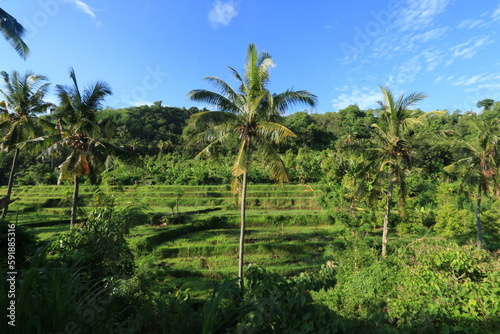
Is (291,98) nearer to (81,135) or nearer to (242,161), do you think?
(242,161)

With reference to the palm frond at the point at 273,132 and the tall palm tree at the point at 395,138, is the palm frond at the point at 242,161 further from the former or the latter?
the tall palm tree at the point at 395,138

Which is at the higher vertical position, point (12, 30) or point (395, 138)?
point (12, 30)

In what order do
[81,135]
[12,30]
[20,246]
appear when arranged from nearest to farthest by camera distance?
[20,246] → [12,30] → [81,135]

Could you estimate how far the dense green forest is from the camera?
2420mm

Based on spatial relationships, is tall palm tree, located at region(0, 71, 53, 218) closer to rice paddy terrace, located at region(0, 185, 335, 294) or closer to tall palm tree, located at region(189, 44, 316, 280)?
rice paddy terrace, located at region(0, 185, 335, 294)

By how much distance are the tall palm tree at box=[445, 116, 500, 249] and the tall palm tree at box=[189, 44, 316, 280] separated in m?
11.7

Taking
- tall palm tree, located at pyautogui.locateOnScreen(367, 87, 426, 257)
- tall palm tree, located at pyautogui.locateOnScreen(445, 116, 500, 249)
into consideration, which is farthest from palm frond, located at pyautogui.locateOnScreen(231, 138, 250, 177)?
tall palm tree, located at pyautogui.locateOnScreen(445, 116, 500, 249)

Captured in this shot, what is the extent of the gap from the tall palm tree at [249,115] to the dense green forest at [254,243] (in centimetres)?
4

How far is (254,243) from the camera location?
51.4 ft

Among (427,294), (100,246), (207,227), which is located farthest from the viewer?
(207,227)

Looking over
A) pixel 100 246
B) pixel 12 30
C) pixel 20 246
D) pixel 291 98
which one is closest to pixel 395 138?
pixel 291 98

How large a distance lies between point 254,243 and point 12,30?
15.0m

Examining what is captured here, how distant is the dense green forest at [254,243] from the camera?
7.94ft

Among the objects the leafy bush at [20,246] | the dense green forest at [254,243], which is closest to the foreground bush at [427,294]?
the dense green forest at [254,243]
